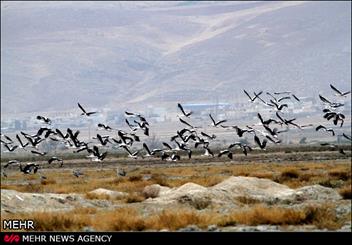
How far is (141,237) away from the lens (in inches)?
685

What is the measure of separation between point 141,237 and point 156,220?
10313 mm

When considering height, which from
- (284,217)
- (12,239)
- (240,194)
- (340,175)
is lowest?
(284,217)

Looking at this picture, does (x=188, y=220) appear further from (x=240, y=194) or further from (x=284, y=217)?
(x=240, y=194)

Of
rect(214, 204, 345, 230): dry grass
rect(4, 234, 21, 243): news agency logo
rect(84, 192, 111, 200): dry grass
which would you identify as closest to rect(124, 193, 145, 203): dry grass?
rect(84, 192, 111, 200): dry grass

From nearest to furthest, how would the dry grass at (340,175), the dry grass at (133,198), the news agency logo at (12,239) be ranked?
the news agency logo at (12,239) → the dry grass at (133,198) → the dry grass at (340,175)

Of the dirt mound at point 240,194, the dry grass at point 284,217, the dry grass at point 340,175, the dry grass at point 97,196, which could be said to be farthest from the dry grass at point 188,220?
the dry grass at point 340,175

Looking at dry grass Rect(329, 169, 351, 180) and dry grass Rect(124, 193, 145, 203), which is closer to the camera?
dry grass Rect(124, 193, 145, 203)

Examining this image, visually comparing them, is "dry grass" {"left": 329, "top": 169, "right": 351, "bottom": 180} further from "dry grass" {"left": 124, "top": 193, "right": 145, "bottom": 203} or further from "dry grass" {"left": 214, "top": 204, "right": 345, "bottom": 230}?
"dry grass" {"left": 214, "top": 204, "right": 345, "bottom": 230}

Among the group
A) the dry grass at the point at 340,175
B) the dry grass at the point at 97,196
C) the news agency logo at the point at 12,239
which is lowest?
the dry grass at the point at 97,196

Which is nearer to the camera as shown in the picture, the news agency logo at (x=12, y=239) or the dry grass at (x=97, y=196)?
the news agency logo at (x=12, y=239)

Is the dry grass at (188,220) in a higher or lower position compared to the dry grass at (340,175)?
lower

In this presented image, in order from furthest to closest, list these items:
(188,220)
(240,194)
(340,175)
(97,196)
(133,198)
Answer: (340,175)
(97,196)
(133,198)
(240,194)
(188,220)

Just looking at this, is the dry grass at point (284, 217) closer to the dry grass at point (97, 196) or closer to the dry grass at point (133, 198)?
the dry grass at point (133, 198)

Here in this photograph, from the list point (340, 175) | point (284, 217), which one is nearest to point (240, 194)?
point (284, 217)
